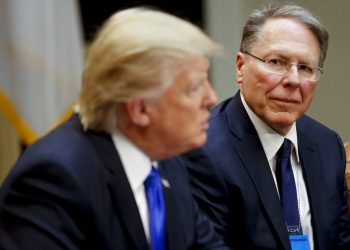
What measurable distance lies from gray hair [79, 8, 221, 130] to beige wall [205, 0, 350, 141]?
1.75 metres

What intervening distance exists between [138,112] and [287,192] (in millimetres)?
832

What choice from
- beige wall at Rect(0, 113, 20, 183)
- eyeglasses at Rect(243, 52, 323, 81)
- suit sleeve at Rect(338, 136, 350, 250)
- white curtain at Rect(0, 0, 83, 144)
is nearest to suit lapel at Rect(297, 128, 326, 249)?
suit sleeve at Rect(338, 136, 350, 250)

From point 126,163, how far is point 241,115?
28.1 inches

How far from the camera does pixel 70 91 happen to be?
7.24ft

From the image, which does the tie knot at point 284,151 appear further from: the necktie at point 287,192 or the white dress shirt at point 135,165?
the white dress shirt at point 135,165

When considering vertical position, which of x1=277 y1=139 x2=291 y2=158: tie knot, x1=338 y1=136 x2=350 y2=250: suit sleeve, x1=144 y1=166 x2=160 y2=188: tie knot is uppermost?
x1=144 y1=166 x2=160 y2=188: tie knot

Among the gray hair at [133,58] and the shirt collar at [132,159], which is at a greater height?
the gray hair at [133,58]

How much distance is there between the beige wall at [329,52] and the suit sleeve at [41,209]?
1941 millimetres

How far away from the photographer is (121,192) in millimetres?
1238

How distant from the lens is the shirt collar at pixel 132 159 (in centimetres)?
128

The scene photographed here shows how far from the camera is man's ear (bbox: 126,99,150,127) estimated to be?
4.01 ft

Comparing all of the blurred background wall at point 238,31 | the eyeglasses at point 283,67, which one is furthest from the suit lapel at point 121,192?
the blurred background wall at point 238,31

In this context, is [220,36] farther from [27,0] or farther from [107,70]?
[107,70]

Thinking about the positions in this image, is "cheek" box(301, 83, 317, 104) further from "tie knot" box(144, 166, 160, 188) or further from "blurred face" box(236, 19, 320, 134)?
"tie knot" box(144, 166, 160, 188)
